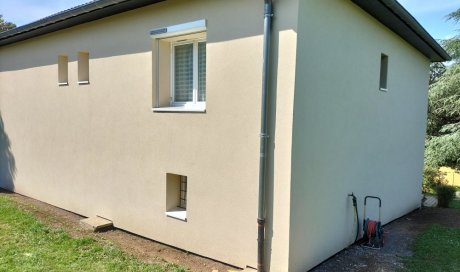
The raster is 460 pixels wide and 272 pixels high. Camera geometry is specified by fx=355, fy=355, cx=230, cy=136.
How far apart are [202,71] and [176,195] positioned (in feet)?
7.89

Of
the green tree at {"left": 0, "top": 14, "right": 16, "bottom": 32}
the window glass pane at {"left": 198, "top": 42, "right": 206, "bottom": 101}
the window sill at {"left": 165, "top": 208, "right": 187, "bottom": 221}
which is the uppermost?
the green tree at {"left": 0, "top": 14, "right": 16, "bottom": 32}

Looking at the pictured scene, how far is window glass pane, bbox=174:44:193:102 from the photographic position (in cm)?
651

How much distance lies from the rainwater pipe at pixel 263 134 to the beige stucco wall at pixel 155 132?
142 mm

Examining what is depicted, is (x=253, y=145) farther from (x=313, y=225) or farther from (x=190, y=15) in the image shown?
(x=190, y=15)

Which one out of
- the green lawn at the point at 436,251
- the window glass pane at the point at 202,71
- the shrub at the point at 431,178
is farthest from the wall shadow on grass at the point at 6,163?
the shrub at the point at 431,178

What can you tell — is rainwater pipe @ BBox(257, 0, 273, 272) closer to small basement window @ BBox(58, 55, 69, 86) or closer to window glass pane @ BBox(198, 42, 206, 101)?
window glass pane @ BBox(198, 42, 206, 101)

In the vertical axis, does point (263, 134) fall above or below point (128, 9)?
below

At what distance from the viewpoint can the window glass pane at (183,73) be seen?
6508 mm

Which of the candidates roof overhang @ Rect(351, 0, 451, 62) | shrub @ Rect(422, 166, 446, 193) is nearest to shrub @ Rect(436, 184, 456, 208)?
shrub @ Rect(422, 166, 446, 193)

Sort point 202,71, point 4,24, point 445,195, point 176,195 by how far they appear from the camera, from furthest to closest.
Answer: point 4,24 → point 445,195 → point 176,195 → point 202,71

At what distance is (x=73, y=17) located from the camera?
26.0ft

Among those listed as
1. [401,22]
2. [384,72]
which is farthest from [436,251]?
[401,22]

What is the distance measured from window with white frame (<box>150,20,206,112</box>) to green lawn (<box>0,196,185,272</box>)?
8.72 ft

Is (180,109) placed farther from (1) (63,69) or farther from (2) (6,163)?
(2) (6,163)
